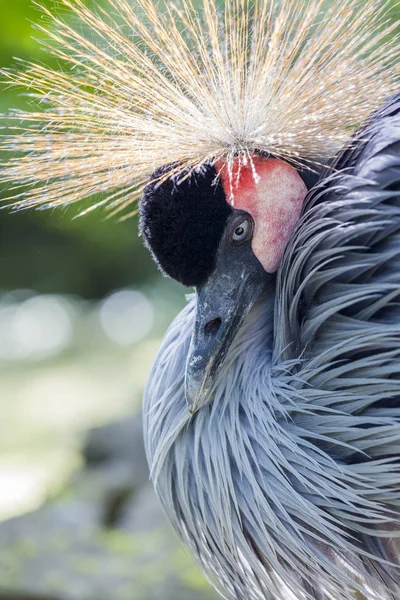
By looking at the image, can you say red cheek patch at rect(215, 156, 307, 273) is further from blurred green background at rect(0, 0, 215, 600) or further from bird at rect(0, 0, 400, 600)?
blurred green background at rect(0, 0, 215, 600)

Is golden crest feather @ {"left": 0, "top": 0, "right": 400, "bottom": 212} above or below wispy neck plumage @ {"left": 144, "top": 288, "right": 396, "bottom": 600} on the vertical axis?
above

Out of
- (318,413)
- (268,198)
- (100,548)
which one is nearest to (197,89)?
(268,198)

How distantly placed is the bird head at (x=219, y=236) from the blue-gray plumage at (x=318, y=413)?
22 millimetres

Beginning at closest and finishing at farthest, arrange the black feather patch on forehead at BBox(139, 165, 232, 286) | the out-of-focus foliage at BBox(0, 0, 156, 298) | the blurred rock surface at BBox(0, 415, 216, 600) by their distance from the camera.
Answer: the black feather patch on forehead at BBox(139, 165, 232, 286), the blurred rock surface at BBox(0, 415, 216, 600), the out-of-focus foliage at BBox(0, 0, 156, 298)

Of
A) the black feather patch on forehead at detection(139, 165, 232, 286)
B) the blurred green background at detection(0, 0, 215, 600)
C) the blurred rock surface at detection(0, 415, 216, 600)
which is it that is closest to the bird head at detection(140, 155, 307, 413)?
the black feather patch on forehead at detection(139, 165, 232, 286)

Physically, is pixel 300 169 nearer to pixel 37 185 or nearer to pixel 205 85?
pixel 205 85

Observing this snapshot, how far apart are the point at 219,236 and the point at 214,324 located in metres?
0.13

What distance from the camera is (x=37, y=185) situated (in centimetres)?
147

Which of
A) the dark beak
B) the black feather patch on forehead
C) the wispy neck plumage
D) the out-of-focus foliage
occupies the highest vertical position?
the black feather patch on forehead

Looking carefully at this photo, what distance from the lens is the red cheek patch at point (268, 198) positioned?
127cm

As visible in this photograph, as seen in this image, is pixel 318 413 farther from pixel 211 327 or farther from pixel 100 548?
pixel 100 548

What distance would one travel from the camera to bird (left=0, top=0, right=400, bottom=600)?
4.07ft

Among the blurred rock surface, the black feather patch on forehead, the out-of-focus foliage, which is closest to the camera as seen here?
the black feather patch on forehead

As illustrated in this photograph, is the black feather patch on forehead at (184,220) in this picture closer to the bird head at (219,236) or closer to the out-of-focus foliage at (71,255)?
the bird head at (219,236)
